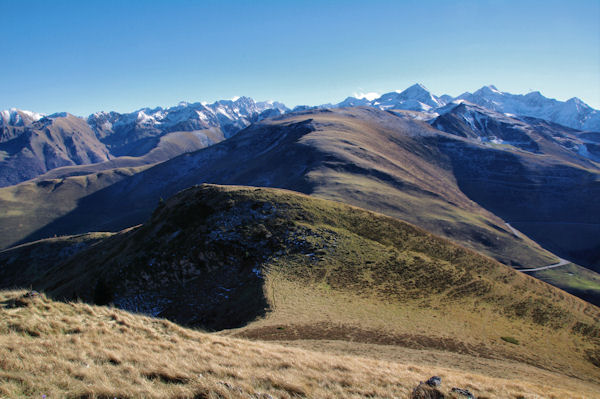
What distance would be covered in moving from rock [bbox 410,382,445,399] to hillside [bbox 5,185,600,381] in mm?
19958

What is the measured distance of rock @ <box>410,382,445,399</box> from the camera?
15.0 meters

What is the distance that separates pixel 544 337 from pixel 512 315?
225 inches

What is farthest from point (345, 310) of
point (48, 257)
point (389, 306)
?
point (48, 257)

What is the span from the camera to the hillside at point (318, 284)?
39.4 meters

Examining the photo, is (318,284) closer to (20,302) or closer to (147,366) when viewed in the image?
(20,302)

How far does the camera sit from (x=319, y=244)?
6131cm

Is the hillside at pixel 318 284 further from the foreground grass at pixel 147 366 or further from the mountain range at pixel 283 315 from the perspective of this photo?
the foreground grass at pixel 147 366

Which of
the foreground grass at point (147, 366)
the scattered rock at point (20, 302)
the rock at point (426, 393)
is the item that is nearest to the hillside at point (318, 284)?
the foreground grass at point (147, 366)

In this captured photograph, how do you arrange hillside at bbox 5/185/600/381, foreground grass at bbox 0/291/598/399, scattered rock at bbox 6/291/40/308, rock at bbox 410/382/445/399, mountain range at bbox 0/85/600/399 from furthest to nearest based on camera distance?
1. hillside at bbox 5/185/600/381
2. scattered rock at bbox 6/291/40/308
3. rock at bbox 410/382/445/399
4. mountain range at bbox 0/85/600/399
5. foreground grass at bbox 0/291/598/399

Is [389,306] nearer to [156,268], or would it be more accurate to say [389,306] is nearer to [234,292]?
[234,292]

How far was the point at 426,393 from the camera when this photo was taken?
15.2m

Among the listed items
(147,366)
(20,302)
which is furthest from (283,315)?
(147,366)

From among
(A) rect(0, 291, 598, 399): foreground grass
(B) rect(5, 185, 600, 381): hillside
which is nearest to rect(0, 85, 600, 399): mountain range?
(A) rect(0, 291, 598, 399): foreground grass

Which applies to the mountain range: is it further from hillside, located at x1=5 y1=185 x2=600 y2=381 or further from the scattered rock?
hillside, located at x1=5 y1=185 x2=600 y2=381
